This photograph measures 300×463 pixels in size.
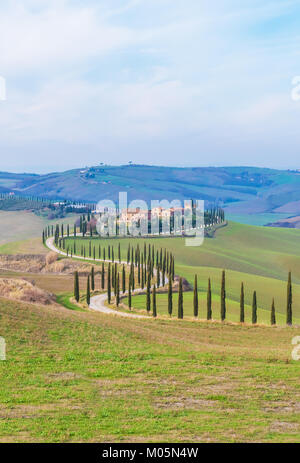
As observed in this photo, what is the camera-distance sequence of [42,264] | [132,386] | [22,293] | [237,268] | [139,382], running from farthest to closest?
1. [237,268]
2. [42,264]
3. [22,293]
4. [139,382]
5. [132,386]

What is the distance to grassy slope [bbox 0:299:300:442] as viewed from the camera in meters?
26.3

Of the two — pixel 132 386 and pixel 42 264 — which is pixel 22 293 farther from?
pixel 42 264

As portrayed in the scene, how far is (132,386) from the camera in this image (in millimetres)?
34125

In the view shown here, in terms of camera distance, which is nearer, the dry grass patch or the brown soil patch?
the dry grass patch

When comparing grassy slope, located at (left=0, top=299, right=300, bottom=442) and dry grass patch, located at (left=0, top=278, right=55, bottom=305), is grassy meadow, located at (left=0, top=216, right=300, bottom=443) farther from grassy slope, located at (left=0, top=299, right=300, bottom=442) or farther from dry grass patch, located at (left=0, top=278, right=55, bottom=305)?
dry grass patch, located at (left=0, top=278, right=55, bottom=305)

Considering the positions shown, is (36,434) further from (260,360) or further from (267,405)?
(260,360)

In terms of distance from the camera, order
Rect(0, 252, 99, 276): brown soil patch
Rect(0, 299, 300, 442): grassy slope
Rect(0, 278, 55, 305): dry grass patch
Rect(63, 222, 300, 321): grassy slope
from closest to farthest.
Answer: Rect(0, 299, 300, 442): grassy slope
Rect(0, 278, 55, 305): dry grass patch
Rect(63, 222, 300, 321): grassy slope
Rect(0, 252, 99, 276): brown soil patch

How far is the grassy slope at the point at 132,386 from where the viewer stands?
26.3 m

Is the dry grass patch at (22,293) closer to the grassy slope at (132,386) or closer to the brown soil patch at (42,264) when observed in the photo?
the grassy slope at (132,386)

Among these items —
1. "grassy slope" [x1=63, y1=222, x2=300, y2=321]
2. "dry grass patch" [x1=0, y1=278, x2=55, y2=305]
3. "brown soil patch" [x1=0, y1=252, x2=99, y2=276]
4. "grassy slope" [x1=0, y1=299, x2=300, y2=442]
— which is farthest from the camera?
"brown soil patch" [x1=0, y1=252, x2=99, y2=276]

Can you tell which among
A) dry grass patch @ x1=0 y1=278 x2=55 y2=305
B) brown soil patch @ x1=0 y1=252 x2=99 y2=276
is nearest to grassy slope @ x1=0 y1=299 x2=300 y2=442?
dry grass patch @ x1=0 y1=278 x2=55 y2=305

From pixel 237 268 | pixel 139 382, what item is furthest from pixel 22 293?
pixel 237 268

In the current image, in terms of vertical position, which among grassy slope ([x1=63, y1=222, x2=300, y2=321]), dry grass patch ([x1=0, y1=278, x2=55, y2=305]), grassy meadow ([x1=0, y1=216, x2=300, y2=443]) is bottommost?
grassy slope ([x1=63, y1=222, x2=300, y2=321])
